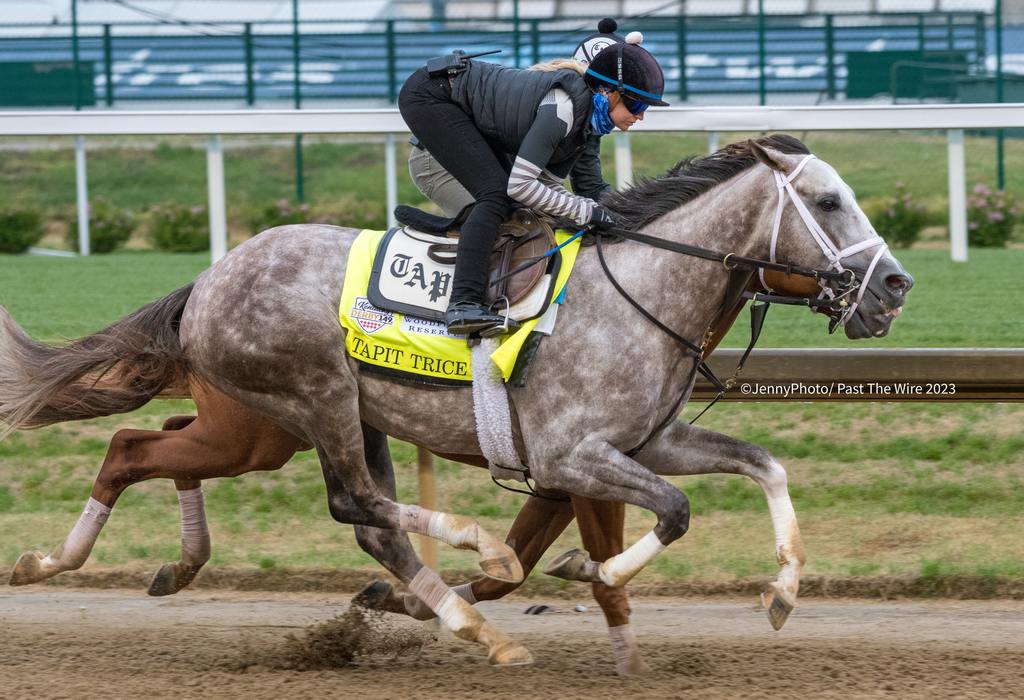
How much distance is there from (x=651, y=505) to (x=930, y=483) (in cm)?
289

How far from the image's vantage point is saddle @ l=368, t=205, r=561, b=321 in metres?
4.47

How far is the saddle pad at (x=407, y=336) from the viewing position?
14.7ft

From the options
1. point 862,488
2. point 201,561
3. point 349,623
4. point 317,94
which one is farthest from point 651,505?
point 317,94

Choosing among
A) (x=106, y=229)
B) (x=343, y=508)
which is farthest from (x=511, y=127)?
(x=106, y=229)

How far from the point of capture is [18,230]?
13.3m

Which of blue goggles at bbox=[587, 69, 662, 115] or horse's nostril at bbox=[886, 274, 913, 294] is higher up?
blue goggles at bbox=[587, 69, 662, 115]

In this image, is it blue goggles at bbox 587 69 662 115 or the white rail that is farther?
the white rail

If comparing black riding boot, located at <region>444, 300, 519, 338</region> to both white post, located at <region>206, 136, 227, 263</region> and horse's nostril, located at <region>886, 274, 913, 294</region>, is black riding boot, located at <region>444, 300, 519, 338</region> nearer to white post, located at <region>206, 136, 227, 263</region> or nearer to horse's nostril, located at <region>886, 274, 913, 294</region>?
horse's nostril, located at <region>886, 274, 913, 294</region>

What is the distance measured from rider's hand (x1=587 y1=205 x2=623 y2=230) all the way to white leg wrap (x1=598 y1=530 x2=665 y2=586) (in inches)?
41.9

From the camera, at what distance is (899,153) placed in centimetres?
1128

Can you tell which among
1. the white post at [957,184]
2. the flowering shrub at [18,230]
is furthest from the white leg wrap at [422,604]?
the flowering shrub at [18,230]

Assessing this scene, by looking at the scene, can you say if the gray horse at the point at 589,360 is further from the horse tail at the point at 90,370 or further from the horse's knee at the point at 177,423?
the horse's knee at the point at 177,423

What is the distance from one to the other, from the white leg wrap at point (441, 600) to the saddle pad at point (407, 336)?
0.74m

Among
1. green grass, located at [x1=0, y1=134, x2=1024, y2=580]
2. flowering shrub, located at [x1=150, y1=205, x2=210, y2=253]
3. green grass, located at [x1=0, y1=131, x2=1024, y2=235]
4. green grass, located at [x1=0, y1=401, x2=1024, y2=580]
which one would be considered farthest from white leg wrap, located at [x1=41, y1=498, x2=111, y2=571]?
flowering shrub, located at [x1=150, y1=205, x2=210, y2=253]
